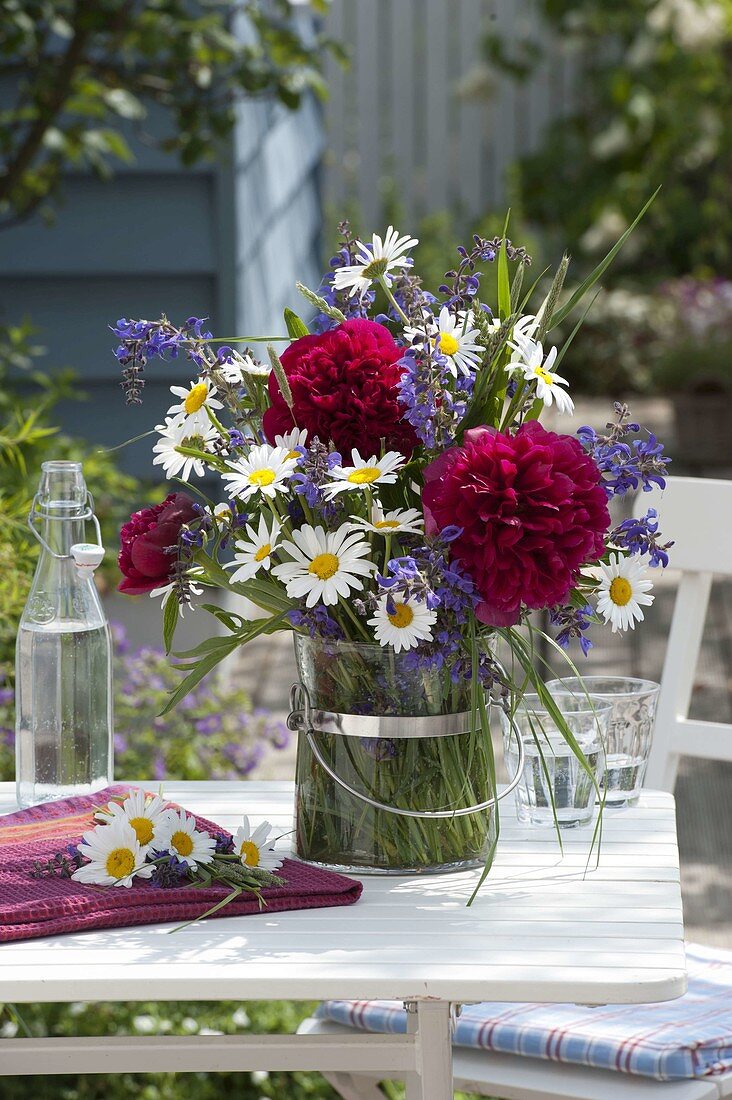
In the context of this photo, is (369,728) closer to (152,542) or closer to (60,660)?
(152,542)

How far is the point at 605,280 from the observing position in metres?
9.05

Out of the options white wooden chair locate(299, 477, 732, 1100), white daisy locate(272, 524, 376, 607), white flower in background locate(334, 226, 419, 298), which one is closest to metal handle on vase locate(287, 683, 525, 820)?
white daisy locate(272, 524, 376, 607)

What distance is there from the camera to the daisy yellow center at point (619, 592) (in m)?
1.23

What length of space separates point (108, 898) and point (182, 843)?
76mm

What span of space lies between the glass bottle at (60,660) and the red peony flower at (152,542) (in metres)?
0.17

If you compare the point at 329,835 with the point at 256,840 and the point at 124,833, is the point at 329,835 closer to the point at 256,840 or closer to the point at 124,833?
the point at 256,840

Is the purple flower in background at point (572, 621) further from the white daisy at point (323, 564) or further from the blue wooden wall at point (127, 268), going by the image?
the blue wooden wall at point (127, 268)

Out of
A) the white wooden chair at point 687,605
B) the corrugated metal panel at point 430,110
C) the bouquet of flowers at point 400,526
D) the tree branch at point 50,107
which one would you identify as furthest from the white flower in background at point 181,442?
the corrugated metal panel at point 430,110

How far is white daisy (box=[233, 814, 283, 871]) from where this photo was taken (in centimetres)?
120

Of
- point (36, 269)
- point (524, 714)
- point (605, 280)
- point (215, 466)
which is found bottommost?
point (524, 714)

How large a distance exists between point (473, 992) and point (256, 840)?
25 centimetres

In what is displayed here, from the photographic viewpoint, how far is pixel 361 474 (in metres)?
1.12

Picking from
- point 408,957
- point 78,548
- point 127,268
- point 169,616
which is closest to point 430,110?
point 127,268

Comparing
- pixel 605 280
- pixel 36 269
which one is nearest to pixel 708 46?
pixel 605 280
